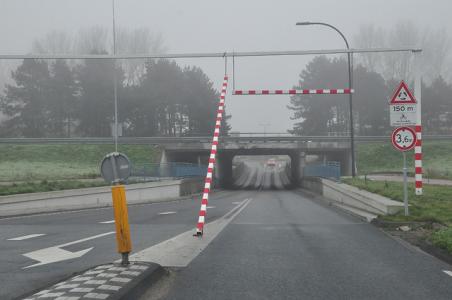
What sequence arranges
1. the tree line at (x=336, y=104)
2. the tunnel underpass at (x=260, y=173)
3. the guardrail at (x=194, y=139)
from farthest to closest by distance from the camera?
1. the tunnel underpass at (x=260, y=173)
2. the tree line at (x=336, y=104)
3. the guardrail at (x=194, y=139)

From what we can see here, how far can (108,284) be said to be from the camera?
5.44m

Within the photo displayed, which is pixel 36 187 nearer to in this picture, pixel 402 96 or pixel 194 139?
pixel 402 96

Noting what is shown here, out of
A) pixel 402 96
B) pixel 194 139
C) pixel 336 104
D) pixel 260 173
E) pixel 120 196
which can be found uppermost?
pixel 336 104

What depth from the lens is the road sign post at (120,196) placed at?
662 cm

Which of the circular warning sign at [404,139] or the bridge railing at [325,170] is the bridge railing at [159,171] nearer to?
the bridge railing at [325,170]

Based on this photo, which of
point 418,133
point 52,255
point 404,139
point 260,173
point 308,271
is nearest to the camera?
point 308,271

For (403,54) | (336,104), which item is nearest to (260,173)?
(336,104)

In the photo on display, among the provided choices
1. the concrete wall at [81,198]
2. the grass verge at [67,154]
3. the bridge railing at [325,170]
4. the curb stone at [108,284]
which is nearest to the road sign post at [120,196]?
the curb stone at [108,284]

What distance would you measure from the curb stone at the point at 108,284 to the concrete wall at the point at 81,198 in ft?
43.4

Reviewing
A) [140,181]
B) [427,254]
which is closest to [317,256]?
[427,254]

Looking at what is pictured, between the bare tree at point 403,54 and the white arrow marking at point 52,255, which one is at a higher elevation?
the bare tree at point 403,54

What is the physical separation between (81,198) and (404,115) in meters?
14.8

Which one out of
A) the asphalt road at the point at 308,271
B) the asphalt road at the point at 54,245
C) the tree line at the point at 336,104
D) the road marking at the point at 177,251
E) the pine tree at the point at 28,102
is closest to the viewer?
the asphalt road at the point at 308,271

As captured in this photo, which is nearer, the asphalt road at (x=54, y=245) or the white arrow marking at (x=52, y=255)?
the asphalt road at (x=54, y=245)
